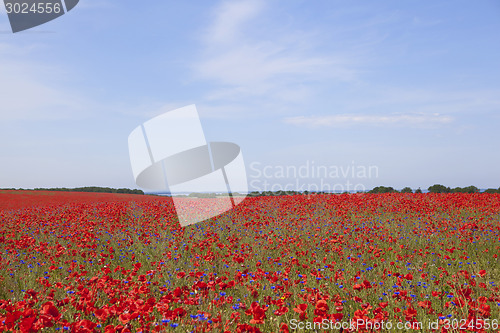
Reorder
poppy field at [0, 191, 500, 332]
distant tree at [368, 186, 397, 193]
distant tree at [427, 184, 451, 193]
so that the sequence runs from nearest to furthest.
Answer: poppy field at [0, 191, 500, 332] < distant tree at [427, 184, 451, 193] < distant tree at [368, 186, 397, 193]

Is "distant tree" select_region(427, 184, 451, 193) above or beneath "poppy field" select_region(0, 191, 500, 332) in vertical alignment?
beneath

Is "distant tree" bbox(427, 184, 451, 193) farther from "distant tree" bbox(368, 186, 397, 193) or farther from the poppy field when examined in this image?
the poppy field

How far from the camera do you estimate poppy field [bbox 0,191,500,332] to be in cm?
286

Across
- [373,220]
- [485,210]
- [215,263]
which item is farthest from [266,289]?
[485,210]

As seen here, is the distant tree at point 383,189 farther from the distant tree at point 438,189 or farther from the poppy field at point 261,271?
the poppy field at point 261,271

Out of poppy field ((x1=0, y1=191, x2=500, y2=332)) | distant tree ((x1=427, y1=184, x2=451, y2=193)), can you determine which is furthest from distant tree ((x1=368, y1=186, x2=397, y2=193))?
poppy field ((x1=0, y1=191, x2=500, y2=332))

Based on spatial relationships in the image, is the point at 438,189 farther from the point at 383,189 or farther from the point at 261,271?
the point at 261,271

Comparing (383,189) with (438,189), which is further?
(383,189)

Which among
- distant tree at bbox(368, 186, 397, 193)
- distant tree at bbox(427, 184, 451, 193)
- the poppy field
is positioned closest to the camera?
the poppy field

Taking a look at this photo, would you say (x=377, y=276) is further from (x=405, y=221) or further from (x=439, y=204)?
(x=439, y=204)

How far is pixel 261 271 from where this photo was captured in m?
4.67

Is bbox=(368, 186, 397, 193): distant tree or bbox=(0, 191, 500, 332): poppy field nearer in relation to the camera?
bbox=(0, 191, 500, 332): poppy field

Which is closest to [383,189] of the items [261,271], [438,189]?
[438,189]

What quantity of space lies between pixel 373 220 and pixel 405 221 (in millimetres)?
831
